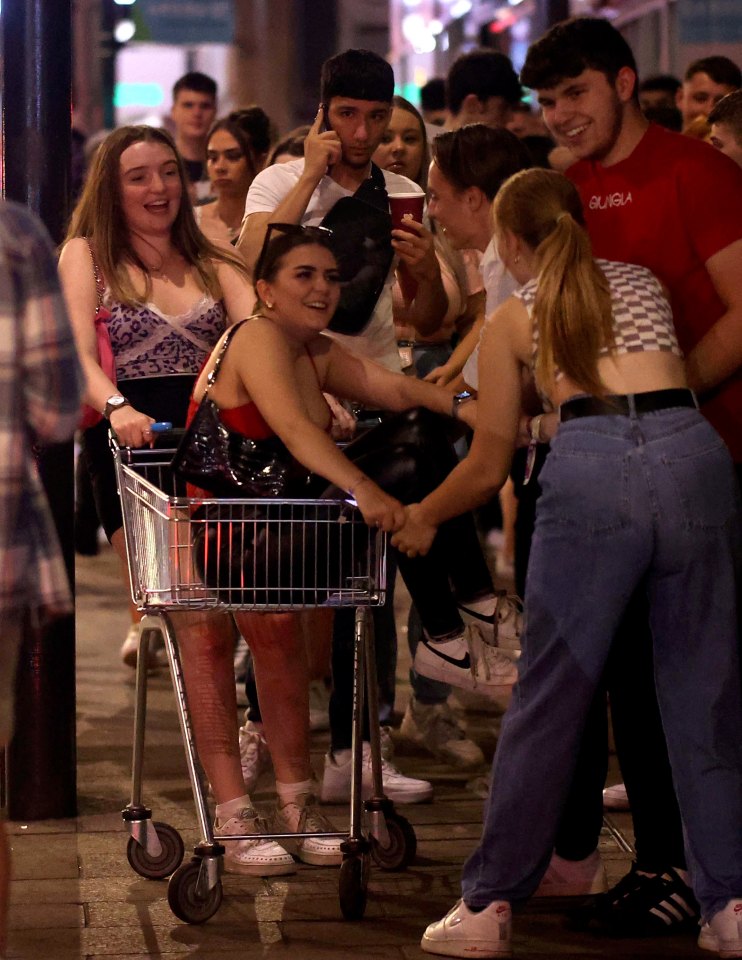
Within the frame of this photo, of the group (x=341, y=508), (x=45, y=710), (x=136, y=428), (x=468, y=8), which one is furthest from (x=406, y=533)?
(x=468, y=8)

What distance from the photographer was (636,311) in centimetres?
433

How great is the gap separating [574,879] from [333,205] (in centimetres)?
225

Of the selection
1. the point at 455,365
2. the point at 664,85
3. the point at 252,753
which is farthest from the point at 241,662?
the point at 664,85

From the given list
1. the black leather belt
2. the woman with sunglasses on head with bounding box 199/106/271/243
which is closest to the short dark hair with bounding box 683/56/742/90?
the woman with sunglasses on head with bounding box 199/106/271/243

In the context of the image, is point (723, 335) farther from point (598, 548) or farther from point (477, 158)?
point (477, 158)

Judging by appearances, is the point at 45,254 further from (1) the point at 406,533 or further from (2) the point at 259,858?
(2) the point at 259,858

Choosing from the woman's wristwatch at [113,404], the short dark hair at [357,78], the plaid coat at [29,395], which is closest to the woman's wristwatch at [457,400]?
the woman's wristwatch at [113,404]

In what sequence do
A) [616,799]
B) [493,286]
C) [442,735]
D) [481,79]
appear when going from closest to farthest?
[493,286] → [616,799] → [442,735] → [481,79]

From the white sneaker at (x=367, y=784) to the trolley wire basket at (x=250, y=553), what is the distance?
Answer: 1289 millimetres

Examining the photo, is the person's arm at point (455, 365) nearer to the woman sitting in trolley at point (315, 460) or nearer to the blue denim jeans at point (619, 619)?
the woman sitting in trolley at point (315, 460)

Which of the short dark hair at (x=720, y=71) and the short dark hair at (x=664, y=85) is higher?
the short dark hair at (x=720, y=71)

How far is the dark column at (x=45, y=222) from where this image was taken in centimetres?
579

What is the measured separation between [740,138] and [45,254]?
9.17 feet

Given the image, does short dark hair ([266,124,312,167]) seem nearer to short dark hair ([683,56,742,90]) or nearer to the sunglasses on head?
the sunglasses on head
